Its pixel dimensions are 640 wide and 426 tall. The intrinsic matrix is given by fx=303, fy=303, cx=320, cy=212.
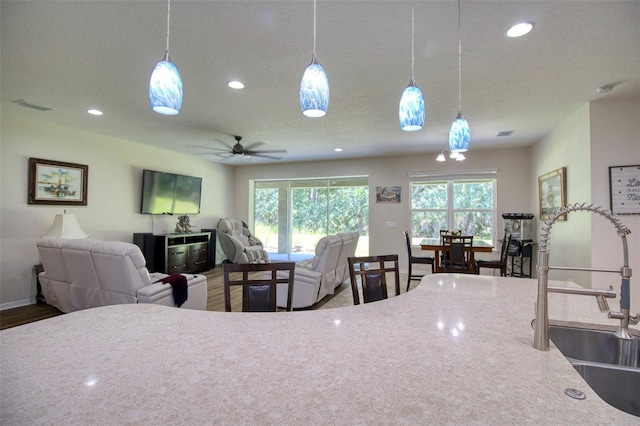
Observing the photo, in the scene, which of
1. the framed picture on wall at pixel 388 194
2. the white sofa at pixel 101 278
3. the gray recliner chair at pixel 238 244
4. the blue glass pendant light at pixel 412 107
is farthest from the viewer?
the gray recliner chair at pixel 238 244

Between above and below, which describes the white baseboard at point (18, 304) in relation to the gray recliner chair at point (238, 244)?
below

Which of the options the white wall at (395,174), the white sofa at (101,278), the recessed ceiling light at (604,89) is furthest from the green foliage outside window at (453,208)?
the white sofa at (101,278)

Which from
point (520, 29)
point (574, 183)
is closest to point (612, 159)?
point (574, 183)

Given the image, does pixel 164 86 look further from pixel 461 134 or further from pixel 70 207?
pixel 70 207

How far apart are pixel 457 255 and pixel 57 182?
5887 millimetres

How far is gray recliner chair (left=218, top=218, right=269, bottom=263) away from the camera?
22.3 ft

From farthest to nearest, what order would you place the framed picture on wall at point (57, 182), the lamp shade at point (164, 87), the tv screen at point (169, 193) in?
1. the tv screen at point (169, 193)
2. the framed picture on wall at point (57, 182)
3. the lamp shade at point (164, 87)

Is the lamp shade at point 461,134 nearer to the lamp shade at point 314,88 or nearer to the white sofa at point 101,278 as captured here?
the lamp shade at point 314,88

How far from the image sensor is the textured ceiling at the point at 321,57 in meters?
1.88

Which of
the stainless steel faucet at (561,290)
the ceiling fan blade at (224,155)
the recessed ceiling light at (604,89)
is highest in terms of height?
the ceiling fan blade at (224,155)

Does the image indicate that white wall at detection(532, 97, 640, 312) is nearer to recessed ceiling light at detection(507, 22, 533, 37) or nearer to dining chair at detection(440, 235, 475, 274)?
dining chair at detection(440, 235, 475, 274)

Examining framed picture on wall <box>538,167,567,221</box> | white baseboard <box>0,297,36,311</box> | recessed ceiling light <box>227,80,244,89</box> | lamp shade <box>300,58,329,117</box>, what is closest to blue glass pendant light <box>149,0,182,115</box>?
lamp shade <box>300,58,329,117</box>

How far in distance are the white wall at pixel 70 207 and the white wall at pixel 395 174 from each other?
1.64m

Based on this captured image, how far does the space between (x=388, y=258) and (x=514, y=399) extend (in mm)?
1289
